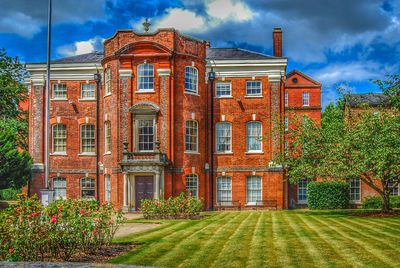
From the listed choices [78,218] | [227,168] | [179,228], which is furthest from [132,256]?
[227,168]

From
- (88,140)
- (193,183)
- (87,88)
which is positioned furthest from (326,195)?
(87,88)

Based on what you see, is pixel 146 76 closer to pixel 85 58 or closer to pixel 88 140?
pixel 88 140

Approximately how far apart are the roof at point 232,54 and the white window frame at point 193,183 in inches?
330

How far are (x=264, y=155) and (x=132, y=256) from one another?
26652mm

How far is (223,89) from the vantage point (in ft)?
139

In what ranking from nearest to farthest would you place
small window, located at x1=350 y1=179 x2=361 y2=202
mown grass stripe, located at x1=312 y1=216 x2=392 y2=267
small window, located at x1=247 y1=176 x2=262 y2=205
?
1. mown grass stripe, located at x1=312 y1=216 x2=392 y2=267
2. small window, located at x1=247 y1=176 x2=262 y2=205
3. small window, located at x1=350 y1=179 x2=361 y2=202

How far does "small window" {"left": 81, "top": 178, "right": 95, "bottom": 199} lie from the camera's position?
43.1 m

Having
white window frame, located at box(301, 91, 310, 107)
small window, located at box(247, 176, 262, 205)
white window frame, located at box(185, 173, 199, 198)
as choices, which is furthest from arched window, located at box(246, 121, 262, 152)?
white window frame, located at box(301, 91, 310, 107)

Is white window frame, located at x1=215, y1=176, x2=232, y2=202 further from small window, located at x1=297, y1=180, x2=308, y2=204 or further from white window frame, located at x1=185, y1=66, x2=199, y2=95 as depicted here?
small window, located at x1=297, y1=180, x2=308, y2=204

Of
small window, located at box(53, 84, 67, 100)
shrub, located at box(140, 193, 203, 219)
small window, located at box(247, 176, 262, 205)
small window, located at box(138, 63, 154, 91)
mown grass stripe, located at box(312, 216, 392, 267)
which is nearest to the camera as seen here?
mown grass stripe, located at box(312, 216, 392, 267)

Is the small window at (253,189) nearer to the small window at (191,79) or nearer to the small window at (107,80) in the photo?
the small window at (191,79)

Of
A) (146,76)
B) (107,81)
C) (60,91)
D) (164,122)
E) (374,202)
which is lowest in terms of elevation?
(374,202)

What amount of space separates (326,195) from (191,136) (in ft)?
36.6

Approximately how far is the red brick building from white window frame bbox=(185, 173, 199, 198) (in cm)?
7
